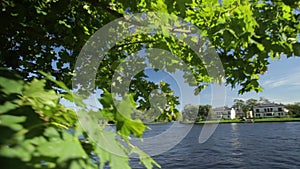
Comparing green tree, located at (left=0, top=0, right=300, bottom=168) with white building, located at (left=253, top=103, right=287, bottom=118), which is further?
white building, located at (left=253, top=103, right=287, bottom=118)

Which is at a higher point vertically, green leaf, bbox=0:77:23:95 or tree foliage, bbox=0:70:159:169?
green leaf, bbox=0:77:23:95

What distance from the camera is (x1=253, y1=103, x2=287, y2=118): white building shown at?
14416 cm

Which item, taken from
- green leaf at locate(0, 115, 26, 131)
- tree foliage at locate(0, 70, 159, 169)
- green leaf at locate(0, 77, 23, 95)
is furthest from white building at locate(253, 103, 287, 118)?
green leaf at locate(0, 115, 26, 131)

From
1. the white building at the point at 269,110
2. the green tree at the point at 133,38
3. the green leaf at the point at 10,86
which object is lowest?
the green leaf at the point at 10,86

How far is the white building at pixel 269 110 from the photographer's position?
144163 millimetres

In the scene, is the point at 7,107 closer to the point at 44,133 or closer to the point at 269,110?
the point at 44,133

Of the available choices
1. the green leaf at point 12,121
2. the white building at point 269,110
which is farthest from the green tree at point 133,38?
the white building at point 269,110

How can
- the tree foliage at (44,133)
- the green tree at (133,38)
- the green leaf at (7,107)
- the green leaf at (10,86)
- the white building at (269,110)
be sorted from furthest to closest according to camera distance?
the white building at (269,110)
the green tree at (133,38)
the green leaf at (10,86)
the green leaf at (7,107)
the tree foliage at (44,133)

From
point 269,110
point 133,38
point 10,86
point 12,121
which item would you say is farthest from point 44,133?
point 269,110

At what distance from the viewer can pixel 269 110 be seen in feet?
488

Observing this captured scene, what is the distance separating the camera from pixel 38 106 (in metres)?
1.34

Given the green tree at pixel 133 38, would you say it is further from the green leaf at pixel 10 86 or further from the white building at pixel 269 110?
the white building at pixel 269 110

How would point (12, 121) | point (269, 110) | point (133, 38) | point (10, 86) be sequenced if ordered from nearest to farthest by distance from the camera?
point (12, 121), point (10, 86), point (133, 38), point (269, 110)

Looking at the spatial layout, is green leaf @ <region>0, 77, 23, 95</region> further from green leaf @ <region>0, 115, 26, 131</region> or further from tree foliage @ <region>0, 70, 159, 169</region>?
green leaf @ <region>0, 115, 26, 131</region>
